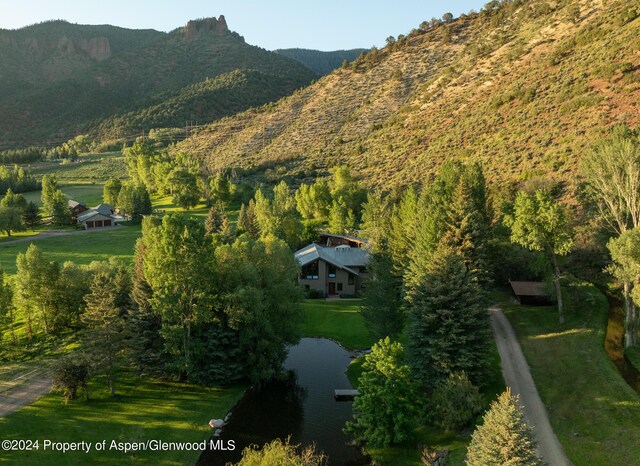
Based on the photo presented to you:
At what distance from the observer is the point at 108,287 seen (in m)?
Result: 32.1

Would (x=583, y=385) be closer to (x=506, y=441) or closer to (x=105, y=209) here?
(x=506, y=441)

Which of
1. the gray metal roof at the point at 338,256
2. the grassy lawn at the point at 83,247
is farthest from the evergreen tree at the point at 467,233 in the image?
the grassy lawn at the point at 83,247

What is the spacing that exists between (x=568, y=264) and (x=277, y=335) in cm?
3088

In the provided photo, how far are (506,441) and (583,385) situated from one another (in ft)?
45.4

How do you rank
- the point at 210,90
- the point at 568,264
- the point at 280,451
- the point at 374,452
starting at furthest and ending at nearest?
the point at 210,90 → the point at 568,264 → the point at 374,452 → the point at 280,451

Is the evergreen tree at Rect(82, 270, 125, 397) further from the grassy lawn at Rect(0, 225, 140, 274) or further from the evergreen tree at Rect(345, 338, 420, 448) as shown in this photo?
the grassy lawn at Rect(0, 225, 140, 274)

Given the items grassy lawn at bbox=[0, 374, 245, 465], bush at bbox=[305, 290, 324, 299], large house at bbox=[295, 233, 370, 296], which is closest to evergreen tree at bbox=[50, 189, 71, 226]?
large house at bbox=[295, 233, 370, 296]

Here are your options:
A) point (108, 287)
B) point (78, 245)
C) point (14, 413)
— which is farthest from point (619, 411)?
point (78, 245)

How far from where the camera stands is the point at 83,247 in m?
70.9

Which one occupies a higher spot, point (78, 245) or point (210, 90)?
point (210, 90)

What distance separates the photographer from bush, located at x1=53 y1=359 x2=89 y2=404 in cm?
2869

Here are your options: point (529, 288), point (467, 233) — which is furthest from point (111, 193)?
point (529, 288)

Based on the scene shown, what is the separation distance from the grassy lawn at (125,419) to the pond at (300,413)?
5.09ft

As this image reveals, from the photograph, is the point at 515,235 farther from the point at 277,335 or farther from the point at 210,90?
the point at 210,90
